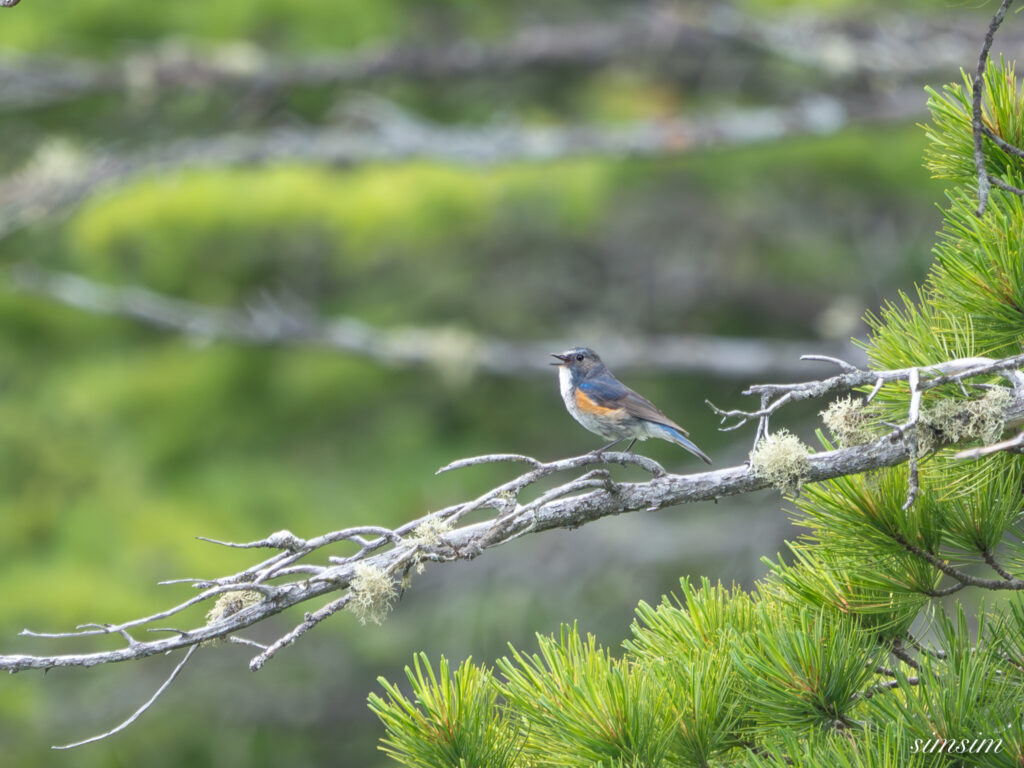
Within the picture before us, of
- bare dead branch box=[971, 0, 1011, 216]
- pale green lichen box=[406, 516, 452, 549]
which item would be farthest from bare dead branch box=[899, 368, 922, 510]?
pale green lichen box=[406, 516, 452, 549]

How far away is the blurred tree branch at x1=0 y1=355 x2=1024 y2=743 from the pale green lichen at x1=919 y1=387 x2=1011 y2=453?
33 millimetres

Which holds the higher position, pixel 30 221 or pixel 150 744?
pixel 30 221

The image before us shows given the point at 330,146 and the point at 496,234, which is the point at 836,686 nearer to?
the point at 496,234

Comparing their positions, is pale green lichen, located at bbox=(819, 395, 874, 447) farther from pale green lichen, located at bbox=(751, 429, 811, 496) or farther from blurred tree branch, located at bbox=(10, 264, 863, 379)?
blurred tree branch, located at bbox=(10, 264, 863, 379)

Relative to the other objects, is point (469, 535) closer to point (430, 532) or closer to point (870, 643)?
point (430, 532)

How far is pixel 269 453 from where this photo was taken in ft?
28.3

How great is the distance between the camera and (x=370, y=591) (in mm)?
1949

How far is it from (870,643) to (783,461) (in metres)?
0.49

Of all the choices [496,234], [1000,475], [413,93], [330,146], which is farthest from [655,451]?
[1000,475]

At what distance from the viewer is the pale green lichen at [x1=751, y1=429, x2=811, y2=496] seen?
6.54 feet

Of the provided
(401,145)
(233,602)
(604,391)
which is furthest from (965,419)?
(401,145)

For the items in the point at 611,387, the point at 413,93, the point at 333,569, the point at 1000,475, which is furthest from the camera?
the point at 413,93

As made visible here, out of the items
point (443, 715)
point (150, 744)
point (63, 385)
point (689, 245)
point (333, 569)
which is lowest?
point (150, 744)

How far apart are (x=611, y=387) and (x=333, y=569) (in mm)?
2801
